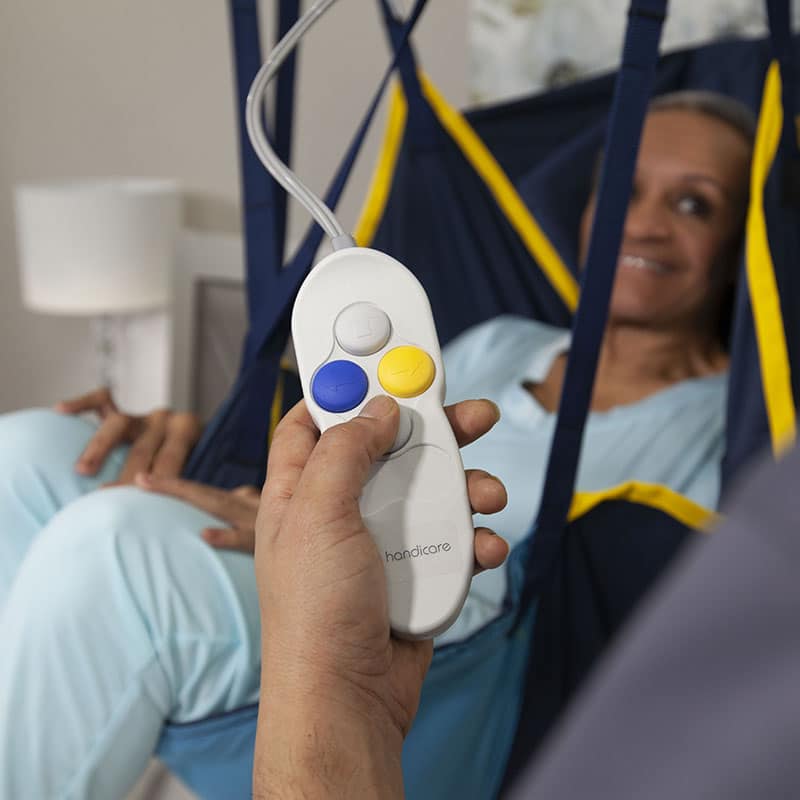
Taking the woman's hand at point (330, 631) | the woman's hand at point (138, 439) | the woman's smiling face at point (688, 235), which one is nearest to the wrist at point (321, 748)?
the woman's hand at point (330, 631)

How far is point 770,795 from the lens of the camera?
15 cm

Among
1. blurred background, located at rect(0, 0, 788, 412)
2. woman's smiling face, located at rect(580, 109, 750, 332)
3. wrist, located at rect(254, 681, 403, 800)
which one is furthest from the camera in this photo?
blurred background, located at rect(0, 0, 788, 412)

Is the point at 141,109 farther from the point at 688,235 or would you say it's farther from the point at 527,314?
the point at 688,235

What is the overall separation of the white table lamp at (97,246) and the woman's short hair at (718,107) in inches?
36.7

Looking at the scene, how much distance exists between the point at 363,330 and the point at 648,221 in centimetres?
79

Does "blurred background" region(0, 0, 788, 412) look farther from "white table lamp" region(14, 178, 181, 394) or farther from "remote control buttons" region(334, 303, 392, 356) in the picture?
"remote control buttons" region(334, 303, 392, 356)

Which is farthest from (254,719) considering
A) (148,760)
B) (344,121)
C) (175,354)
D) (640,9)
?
(344,121)

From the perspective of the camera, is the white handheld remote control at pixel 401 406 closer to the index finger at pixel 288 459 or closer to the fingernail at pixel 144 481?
the index finger at pixel 288 459

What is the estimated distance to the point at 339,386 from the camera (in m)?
0.50

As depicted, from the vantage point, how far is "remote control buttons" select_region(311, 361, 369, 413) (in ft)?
1.65

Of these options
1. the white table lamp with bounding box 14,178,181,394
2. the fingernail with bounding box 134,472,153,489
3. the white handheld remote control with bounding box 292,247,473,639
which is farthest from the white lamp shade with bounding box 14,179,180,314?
the white handheld remote control with bounding box 292,247,473,639

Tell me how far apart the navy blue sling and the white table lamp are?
26.4 inches

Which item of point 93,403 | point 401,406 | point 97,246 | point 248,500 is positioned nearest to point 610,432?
point 248,500

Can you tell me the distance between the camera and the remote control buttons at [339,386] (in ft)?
1.65
